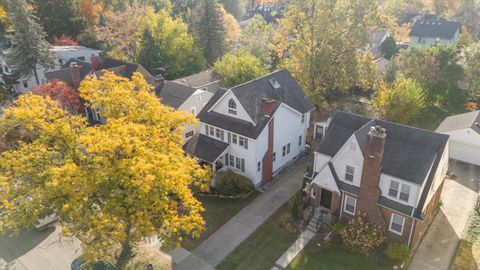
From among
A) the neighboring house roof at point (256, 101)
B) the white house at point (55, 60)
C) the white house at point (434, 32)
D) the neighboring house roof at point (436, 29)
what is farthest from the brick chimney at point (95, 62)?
the neighboring house roof at point (436, 29)

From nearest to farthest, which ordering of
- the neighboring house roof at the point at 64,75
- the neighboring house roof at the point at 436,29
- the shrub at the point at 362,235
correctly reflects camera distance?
the shrub at the point at 362,235 → the neighboring house roof at the point at 64,75 → the neighboring house roof at the point at 436,29

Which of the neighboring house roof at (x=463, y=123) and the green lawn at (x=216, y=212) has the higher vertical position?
the neighboring house roof at (x=463, y=123)

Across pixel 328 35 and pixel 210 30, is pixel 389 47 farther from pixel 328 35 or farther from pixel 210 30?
pixel 210 30

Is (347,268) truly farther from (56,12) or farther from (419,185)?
(56,12)

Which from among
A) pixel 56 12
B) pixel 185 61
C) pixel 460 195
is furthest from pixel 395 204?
pixel 56 12

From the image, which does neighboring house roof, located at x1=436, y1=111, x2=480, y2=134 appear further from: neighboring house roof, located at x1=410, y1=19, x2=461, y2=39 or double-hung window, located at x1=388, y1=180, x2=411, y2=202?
neighboring house roof, located at x1=410, y1=19, x2=461, y2=39

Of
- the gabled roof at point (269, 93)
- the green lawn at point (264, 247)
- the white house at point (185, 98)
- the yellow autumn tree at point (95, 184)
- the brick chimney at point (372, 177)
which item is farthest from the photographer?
the white house at point (185, 98)

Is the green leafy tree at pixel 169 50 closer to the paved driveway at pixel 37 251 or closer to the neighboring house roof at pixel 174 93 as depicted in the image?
the neighboring house roof at pixel 174 93

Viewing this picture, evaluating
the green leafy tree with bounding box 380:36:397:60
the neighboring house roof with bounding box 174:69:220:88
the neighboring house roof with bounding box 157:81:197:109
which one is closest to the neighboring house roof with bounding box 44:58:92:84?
the neighboring house roof with bounding box 174:69:220:88
